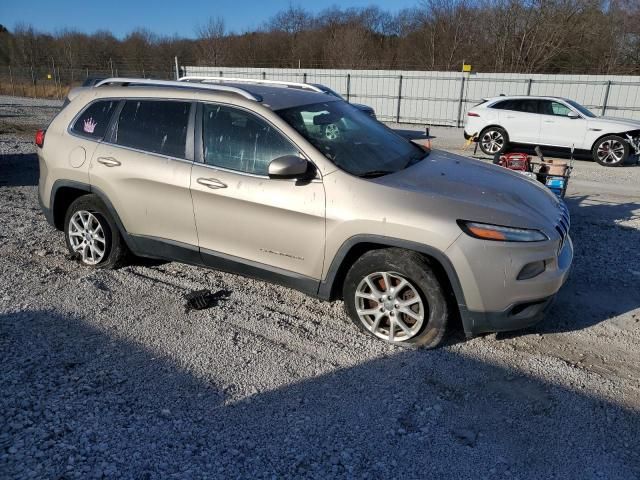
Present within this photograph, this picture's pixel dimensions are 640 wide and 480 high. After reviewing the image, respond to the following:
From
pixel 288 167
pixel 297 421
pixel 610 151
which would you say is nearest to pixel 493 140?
pixel 610 151

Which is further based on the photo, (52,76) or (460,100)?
(52,76)

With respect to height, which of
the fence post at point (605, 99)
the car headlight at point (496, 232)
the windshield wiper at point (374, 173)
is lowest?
the car headlight at point (496, 232)

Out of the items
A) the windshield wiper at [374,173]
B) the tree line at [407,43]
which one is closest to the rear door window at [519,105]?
the windshield wiper at [374,173]

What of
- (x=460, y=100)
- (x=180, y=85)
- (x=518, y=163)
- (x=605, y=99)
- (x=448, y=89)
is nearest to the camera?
(x=180, y=85)

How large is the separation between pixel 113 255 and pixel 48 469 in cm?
261

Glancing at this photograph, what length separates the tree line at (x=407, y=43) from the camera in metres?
31.8

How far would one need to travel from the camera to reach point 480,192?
3645mm

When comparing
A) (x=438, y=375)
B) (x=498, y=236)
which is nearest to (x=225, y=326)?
(x=438, y=375)

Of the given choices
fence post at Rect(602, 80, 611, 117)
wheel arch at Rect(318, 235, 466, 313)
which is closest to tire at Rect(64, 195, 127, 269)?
wheel arch at Rect(318, 235, 466, 313)

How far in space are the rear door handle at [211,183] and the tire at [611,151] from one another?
11.3 m

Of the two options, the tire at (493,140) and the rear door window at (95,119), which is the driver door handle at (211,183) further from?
the tire at (493,140)

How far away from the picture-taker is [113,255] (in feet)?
15.7

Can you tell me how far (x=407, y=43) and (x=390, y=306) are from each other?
41494 mm

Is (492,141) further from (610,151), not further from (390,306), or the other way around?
(390,306)
